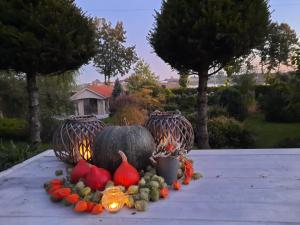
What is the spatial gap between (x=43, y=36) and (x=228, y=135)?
3899 mm

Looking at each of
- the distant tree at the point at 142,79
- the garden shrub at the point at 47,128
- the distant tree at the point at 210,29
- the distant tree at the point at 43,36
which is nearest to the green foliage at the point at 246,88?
the distant tree at the point at 142,79

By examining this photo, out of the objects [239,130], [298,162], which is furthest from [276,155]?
[239,130]

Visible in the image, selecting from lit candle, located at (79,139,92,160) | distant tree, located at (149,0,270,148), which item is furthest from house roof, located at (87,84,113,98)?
lit candle, located at (79,139,92,160)

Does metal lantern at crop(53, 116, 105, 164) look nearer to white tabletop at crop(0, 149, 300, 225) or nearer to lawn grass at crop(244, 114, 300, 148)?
white tabletop at crop(0, 149, 300, 225)

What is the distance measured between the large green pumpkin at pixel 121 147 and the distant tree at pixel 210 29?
3421mm

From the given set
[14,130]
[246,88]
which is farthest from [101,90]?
[14,130]

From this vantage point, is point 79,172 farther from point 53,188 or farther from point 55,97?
point 55,97

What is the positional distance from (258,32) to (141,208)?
4465mm

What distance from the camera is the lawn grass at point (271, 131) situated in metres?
8.43

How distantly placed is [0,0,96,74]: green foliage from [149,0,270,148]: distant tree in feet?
4.32

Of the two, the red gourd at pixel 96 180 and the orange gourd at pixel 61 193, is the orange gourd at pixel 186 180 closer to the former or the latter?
the red gourd at pixel 96 180

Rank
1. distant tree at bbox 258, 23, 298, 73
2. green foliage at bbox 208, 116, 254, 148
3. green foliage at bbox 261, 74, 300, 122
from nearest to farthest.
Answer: green foliage at bbox 208, 116, 254, 148 < green foliage at bbox 261, 74, 300, 122 < distant tree at bbox 258, 23, 298, 73

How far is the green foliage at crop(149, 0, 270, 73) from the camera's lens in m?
5.53

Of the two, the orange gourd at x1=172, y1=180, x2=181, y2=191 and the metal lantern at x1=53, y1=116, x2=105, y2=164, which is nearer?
the orange gourd at x1=172, y1=180, x2=181, y2=191
